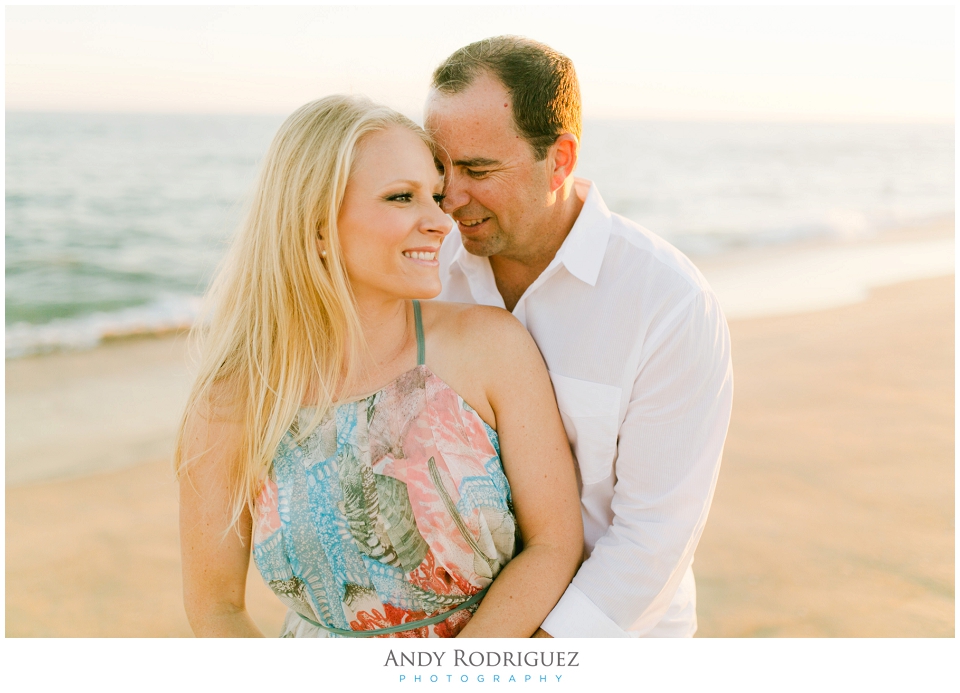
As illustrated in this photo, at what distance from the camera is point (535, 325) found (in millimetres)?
2520

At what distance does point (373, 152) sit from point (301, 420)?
78cm

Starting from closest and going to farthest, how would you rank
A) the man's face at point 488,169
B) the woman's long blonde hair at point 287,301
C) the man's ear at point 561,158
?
1. the woman's long blonde hair at point 287,301
2. the man's face at point 488,169
3. the man's ear at point 561,158

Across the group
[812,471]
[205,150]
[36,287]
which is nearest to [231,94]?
[205,150]

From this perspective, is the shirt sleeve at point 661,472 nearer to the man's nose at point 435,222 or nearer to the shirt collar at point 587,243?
the shirt collar at point 587,243

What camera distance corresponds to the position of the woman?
7.04 feet

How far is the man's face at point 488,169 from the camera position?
2463 mm

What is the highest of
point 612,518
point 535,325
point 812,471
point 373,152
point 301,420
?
point 373,152

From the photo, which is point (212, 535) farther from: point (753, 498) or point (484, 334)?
point (753, 498)

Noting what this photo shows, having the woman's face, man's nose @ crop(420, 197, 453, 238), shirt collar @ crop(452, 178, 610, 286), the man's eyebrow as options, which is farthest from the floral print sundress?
the man's eyebrow

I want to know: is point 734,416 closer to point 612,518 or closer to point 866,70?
point 612,518

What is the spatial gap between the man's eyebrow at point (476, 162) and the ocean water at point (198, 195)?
5128mm

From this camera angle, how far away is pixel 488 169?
2514 millimetres

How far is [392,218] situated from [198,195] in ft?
43.1

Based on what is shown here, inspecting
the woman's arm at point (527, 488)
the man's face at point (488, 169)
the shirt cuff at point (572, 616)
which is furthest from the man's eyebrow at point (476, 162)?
the shirt cuff at point (572, 616)
